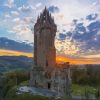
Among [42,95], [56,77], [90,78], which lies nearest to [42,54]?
[56,77]

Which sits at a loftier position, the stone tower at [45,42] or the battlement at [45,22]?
the battlement at [45,22]

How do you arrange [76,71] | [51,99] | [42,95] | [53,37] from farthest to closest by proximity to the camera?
[76,71]
[53,37]
[42,95]
[51,99]

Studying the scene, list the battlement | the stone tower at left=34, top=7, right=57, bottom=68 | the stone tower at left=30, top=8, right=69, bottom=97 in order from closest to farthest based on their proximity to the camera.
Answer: the stone tower at left=30, top=8, right=69, bottom=97
the stone tower at left=34, top=7, right=57, bottom=68
the battlement

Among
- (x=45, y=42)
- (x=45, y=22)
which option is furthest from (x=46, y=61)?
(x=45, y=22)

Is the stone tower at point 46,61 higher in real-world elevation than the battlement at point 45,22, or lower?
lower

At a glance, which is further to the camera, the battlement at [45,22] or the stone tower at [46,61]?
the battlement at [45,22]

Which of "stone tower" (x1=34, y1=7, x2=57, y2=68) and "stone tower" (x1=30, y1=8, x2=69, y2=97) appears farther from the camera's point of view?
"stone tower" (x1=34, y1=7, x2=57, y2=68)

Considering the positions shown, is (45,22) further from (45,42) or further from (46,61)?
(46,61)

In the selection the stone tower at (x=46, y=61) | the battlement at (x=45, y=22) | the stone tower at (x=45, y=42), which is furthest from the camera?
the battlement at (x=45, y=22)

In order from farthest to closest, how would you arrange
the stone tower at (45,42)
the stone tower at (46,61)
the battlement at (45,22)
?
the battlement at (45,22)
the stone tower at (45,42)
the stone tower at (46,61)

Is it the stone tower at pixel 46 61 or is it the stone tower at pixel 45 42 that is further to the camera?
the stone tower at pixel 45 42

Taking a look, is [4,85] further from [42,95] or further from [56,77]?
[42,95]

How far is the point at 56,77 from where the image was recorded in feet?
296

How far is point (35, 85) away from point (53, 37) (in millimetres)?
17638
